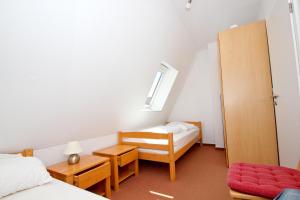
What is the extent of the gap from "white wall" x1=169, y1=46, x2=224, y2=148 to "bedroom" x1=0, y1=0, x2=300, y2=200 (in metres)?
0.60

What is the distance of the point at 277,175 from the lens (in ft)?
3.99

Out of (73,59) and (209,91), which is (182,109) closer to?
(209,91)

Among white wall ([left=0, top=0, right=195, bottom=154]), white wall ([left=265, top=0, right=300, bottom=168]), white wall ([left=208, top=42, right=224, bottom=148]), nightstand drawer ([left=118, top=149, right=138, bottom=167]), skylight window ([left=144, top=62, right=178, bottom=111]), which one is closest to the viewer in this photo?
white wall ([left=0, top=0, right=195, bottom=154])

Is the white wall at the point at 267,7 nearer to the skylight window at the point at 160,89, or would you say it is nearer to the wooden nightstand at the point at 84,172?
the skylight window at the point at 160,89

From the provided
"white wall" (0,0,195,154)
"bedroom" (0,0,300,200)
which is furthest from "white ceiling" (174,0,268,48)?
"white wall" (0,0,195,154)

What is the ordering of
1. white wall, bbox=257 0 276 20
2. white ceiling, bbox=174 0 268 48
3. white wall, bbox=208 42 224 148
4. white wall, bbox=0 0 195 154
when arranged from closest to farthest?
white wall, bbox=0 0 195 154
white wall, bbox=257 0 276 20
white ceiling, bbox=174 0 268 48
white wall, bbox=208 42 224 148

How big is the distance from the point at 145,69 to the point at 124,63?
55 cm

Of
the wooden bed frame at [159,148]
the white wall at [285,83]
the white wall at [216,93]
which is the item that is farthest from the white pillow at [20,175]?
the white wall at [216,93]

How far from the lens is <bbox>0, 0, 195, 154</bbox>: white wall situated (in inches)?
49.9

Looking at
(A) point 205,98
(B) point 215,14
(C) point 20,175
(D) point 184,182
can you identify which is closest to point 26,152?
(C) point 20,175

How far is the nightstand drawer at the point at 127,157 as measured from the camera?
2.16m

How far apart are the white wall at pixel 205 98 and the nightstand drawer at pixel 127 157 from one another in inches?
86.2

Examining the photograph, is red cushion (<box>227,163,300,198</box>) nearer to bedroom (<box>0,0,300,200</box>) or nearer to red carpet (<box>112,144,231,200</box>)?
bedroom (<box>0,0,300,200</box>)

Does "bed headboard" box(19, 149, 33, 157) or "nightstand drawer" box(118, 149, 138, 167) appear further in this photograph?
"nightstand drawer" box(118, 149, 138, 167)
